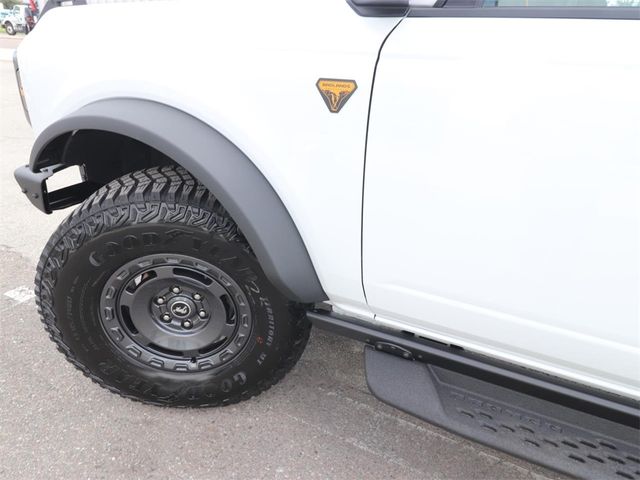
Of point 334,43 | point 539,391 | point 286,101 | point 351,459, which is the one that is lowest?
point 351,459

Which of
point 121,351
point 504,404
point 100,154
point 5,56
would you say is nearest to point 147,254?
point 121,351

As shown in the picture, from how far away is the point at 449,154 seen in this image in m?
1.26

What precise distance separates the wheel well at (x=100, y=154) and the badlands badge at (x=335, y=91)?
885mm

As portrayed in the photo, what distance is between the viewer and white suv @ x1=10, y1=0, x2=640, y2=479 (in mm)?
1168

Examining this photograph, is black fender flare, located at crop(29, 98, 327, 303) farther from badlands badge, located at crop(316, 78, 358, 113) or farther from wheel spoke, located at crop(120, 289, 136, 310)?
wheel spoke, located at crop(120, 289, 136, 310)

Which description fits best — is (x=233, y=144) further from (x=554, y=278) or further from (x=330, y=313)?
(x=554, y=278)

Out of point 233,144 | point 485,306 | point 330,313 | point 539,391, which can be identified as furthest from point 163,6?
point 539,391

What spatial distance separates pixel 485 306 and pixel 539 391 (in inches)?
13.1

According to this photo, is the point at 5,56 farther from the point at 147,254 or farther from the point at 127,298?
→ the point at 147,254

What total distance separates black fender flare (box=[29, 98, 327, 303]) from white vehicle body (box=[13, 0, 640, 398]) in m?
0.04

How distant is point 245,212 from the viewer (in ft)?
4.96

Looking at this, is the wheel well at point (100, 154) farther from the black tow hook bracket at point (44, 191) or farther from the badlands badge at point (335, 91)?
the badlands badge at point (335, 91)

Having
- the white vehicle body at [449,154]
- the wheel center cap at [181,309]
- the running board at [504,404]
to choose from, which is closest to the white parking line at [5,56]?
the wheel center cap at [181,309]

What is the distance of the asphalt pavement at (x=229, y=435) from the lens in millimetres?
1816
